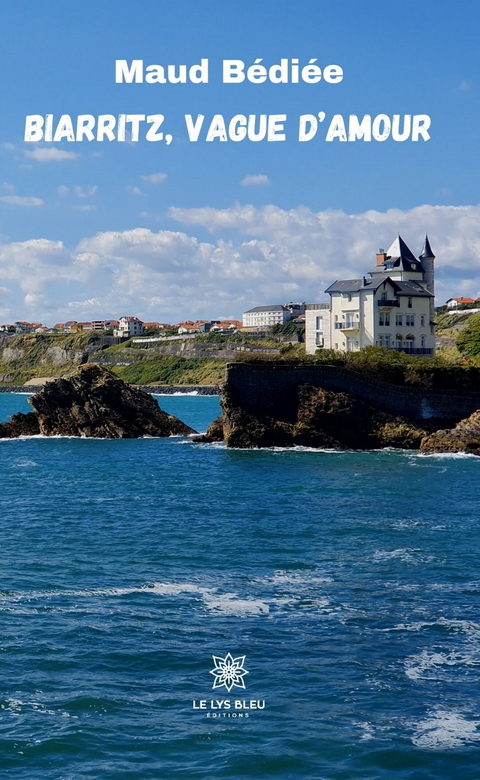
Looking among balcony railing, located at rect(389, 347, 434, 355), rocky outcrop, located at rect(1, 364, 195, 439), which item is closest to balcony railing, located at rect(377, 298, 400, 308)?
balcony railing, located at rect(389, 347, 434, 355)

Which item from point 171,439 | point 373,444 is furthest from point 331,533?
point 171,439

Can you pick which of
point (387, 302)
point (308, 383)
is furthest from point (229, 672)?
point (387, 302)

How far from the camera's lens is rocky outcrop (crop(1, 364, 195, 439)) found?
68188 mm

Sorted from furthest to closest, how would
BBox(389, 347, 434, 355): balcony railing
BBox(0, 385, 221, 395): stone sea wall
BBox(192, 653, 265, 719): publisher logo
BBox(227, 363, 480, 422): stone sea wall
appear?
BBox(0, 385, 221, 395): stone sea wall → BBox(389, 347, 434, 355): balcony railing → BBox(227, 363, 480, 422): stone sea wall → BBox(192, 653, 265, 719): publisher logo

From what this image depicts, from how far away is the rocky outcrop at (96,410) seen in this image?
224ft

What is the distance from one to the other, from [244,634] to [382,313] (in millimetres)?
51450

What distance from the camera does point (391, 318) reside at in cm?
7056

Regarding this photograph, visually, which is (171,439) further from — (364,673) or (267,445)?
(364,673)

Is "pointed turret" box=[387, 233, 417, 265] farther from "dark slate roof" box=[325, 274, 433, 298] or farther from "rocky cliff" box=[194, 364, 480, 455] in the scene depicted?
"rocky cliff" box=[194, 364, 480, 455]

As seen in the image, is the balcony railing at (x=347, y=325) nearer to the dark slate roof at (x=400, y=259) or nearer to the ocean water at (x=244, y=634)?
the dark slate roof at (x=400, y=259)

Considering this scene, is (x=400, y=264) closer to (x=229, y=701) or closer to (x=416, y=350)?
(x=416, y=350)

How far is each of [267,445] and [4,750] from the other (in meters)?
42.6

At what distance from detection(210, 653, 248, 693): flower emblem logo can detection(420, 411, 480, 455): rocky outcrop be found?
3739 cm

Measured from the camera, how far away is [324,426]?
188 ft
